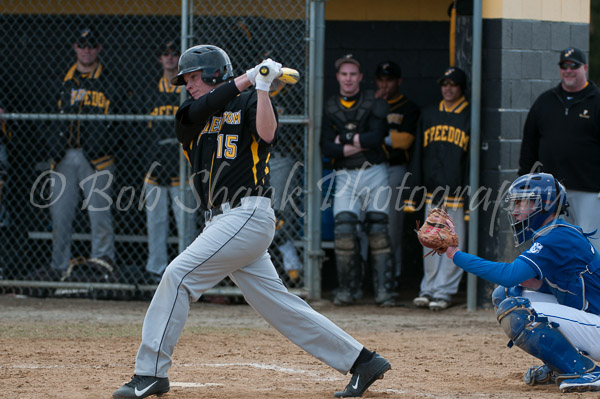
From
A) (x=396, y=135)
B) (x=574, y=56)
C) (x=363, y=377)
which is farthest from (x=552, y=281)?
(x=396, y=135)

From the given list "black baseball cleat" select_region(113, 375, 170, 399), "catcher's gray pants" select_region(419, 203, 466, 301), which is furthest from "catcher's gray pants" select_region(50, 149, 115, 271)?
"black baseball cleat" select_region(113, 375, 170, 399)

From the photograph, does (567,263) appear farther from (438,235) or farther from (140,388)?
(140,388)

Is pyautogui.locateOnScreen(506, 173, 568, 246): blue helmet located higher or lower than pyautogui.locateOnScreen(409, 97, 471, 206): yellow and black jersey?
lower

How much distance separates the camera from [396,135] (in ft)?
26.8

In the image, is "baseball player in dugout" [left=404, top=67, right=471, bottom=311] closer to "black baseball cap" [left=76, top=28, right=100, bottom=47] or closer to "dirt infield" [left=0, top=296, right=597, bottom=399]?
"dirt infield" [left=0, top=296, right=597, bottom=399]

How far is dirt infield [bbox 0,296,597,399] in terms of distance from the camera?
452cm

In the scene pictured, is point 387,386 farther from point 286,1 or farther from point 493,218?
point 286,1

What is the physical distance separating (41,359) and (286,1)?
4.63m

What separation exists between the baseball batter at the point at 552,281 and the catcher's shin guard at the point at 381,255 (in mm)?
3388

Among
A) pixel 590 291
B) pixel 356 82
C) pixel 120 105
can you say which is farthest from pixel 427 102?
pixel 590 291

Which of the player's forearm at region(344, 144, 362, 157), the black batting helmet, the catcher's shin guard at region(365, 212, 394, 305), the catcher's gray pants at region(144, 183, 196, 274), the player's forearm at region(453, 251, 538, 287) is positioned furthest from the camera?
the catcher's gray pants at region(144, 183, 196, 274)

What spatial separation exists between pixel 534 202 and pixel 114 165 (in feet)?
15.9

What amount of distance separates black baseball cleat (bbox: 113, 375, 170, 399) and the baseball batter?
4.70 feet

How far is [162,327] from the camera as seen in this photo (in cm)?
408
